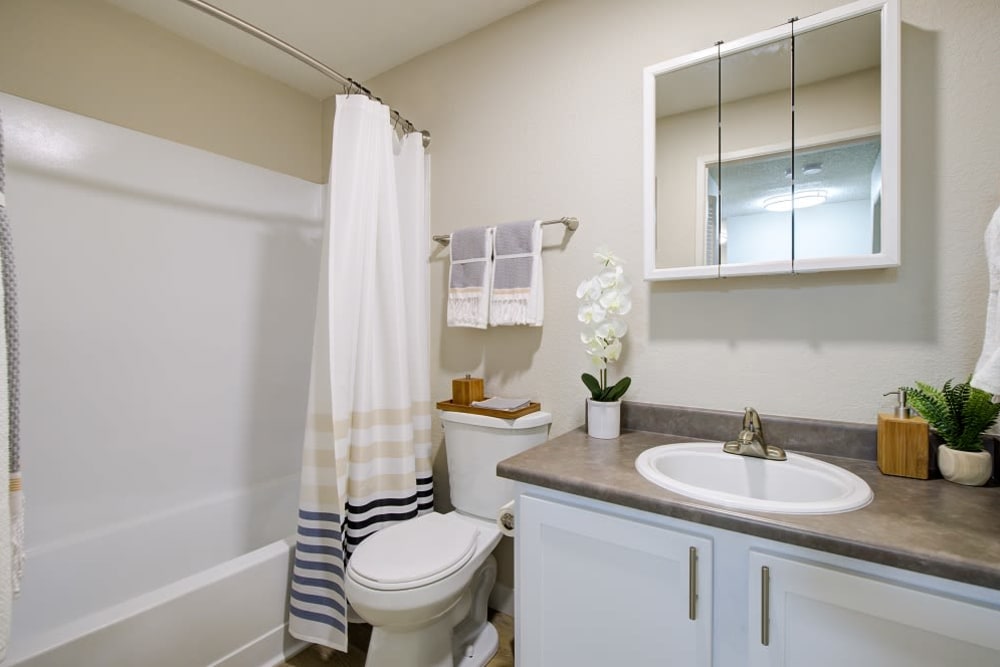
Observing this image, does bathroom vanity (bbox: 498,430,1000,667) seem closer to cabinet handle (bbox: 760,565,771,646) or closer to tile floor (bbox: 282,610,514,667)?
cabinet handle (bbox: 760,565,771,646)

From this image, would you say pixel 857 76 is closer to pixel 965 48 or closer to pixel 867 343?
pixel 965 48

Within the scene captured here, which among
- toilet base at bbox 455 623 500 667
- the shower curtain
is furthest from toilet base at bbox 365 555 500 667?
the shower curtain

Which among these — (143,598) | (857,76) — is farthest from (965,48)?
(143,598)

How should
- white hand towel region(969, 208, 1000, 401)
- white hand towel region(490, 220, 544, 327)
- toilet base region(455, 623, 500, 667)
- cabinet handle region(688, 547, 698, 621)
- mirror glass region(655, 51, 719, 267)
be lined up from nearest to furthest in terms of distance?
white hand towel region(969, 208, 1000, 401) → cabinet handle region(688, 547, 698, 621) → mirror glass region(655, 51, 719, 267) → toilet base region(455, 623, 500, 667) → white hand towel region(490, 220, 544, 327)

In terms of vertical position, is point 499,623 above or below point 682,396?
below

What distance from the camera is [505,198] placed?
72.8 inches

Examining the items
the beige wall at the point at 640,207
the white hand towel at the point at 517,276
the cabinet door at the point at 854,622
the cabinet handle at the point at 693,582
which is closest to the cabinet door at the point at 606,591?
the cabinet handle at the point at 693,582

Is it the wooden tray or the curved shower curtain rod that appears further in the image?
the wooden tray

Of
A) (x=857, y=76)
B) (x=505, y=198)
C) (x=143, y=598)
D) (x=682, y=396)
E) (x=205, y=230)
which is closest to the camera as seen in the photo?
(x=857, y=76)

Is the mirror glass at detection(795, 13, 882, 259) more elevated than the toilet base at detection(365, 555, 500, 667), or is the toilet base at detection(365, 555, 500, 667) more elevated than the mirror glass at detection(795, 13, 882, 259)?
the mirror glass at detection(795, 13, 882, 259)

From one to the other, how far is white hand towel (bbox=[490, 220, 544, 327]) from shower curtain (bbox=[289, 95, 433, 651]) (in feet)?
1.15

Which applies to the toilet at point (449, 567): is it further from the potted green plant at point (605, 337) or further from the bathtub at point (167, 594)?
the bathtub at point (167, 594)

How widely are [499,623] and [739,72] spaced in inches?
84.1

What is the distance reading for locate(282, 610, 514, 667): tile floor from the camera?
5.10ft
